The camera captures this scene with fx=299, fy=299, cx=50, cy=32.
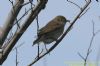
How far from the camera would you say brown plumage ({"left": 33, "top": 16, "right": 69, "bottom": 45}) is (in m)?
4.28

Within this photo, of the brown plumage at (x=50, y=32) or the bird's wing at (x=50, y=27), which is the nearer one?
the brown plumage at (x=50, y=32)

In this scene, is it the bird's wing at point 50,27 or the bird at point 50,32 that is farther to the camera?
the bird's wing at point 50,27

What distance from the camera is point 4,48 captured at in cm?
267

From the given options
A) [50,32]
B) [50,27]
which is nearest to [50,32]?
[50,32]

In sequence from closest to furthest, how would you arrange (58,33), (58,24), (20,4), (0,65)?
(0,65), (20,4), (58,33), (58,24)

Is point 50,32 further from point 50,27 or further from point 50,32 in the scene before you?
point 50,27

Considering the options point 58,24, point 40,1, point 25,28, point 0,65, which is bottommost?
point 58,24

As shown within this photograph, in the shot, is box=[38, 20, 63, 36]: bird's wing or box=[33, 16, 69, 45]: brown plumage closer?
box=[33, 16, 69, 45]: brown plumage

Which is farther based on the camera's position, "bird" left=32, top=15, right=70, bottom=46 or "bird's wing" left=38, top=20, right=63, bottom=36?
"bird's wing" left=38, top=20, right=63, bottom=36

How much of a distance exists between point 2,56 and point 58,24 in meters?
2.79

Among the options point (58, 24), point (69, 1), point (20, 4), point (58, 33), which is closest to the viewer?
point (20, 4)

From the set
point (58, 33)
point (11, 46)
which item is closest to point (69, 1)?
point (11, 46)

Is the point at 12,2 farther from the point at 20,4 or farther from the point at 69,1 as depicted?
the point at 69,1

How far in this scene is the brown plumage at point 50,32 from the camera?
428 cm
